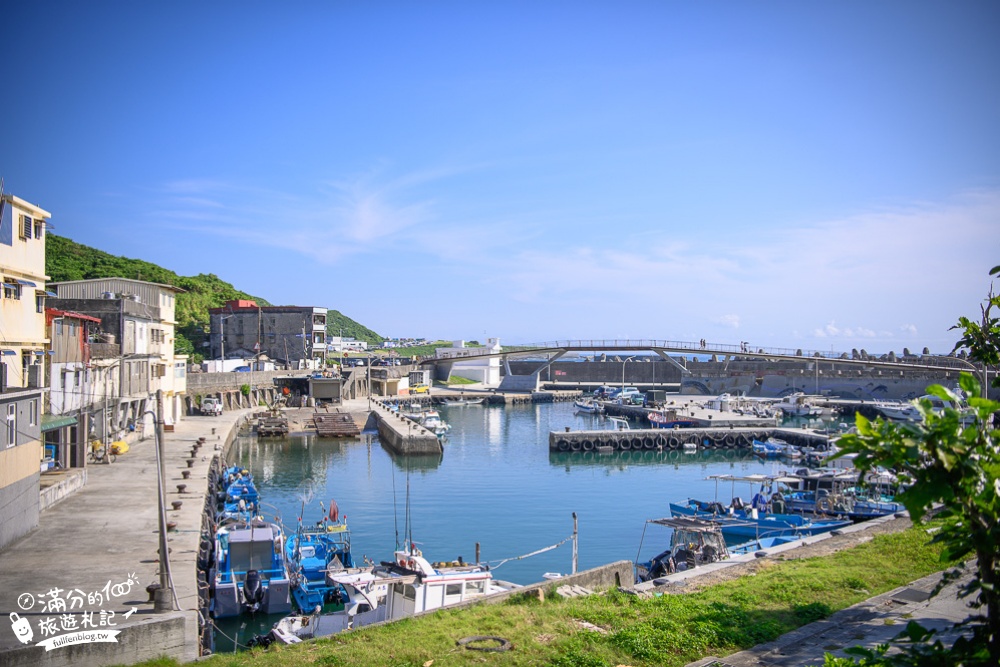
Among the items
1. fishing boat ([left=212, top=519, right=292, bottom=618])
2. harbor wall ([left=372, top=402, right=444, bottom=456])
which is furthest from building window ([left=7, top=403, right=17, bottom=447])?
harbor wall ([left=372, top=402, right=444, bottom=456])

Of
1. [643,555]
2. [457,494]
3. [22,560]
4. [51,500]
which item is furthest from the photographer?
[457,494]

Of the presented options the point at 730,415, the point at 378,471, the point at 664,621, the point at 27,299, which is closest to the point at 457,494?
the point at 378,471

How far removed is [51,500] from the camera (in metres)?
18.3

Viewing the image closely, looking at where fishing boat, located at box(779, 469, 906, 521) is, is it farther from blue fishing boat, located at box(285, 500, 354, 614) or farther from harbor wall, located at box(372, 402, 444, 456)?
harbor wall, located at box(372, 402, 444, 456)

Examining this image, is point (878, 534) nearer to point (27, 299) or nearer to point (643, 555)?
point (643, 555)

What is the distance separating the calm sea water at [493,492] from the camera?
74.1 ft

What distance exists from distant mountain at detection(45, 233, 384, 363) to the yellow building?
47438mm

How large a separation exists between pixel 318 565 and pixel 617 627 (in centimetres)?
1038

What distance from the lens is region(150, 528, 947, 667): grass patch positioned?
9023 millimetres

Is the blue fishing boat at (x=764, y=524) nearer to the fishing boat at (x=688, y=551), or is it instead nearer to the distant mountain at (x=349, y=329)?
the fishing boat at (x=688, y=551)

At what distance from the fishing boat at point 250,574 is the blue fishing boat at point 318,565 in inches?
19.2

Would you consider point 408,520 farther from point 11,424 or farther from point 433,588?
point 11,424

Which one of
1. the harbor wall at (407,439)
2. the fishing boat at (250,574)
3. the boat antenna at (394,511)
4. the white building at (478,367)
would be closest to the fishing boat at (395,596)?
the fishing boat at (250,574)

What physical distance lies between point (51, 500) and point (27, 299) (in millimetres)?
5045
